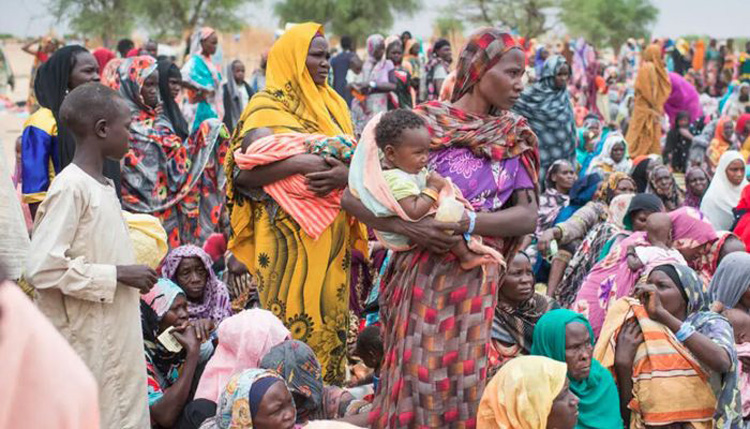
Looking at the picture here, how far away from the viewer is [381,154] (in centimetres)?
376

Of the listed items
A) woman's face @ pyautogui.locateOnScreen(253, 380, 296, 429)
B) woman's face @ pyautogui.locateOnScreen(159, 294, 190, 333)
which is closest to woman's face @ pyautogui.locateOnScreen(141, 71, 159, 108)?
woman's face @ pyautogui.locateOnScreen(159, 294, 190, 333)

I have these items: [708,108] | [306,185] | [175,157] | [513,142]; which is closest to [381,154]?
[513,142]

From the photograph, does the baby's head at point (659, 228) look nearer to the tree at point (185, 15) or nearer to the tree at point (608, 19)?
the tree at point (185, 15)

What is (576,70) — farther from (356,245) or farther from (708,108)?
(356,245)

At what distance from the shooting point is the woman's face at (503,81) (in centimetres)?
385

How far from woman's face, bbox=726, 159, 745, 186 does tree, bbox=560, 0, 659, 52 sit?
41.0 meters

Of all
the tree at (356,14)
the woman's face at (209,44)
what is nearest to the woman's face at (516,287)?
the woman's face at (209,44)

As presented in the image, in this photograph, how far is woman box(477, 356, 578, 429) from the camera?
11.6 ft

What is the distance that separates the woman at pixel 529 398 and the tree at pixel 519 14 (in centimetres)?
4369

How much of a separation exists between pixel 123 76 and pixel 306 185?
116 inches

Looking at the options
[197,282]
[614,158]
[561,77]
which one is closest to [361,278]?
[197,282]

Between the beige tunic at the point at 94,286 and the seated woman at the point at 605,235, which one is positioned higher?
the beige tunic at the point at 94,286

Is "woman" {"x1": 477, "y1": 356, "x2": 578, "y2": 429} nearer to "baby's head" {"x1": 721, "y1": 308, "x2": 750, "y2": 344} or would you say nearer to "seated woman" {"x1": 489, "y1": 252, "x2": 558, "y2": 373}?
"seated woman" {"x1": 489, "y1": 252, "x2": 558, "y2": 373}

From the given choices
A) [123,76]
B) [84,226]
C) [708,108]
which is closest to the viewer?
[84,226]
